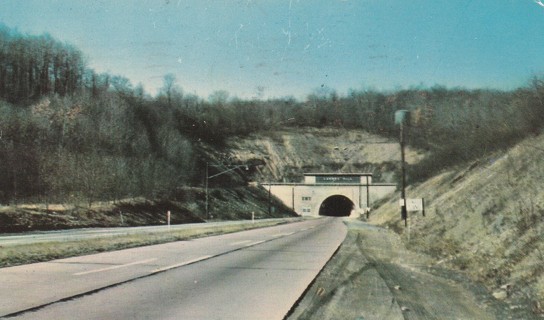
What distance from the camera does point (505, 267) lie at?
10.8 metres

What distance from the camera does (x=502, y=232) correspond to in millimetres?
14055

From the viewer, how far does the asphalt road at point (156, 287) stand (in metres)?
7.12

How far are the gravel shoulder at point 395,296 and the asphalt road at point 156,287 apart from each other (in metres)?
0.44

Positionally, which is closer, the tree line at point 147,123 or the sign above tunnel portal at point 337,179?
the tree line at point 147,123

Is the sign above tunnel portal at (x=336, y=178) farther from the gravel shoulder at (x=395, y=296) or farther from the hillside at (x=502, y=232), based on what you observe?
the gravel shoulder at (x=395, y=296)

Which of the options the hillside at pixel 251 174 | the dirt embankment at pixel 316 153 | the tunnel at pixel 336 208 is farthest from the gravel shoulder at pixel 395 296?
the tunnel at pixel 336 208

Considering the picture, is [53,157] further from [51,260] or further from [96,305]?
[96,305]

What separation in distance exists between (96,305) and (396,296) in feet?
16.6

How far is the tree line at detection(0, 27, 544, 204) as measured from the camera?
43031mm

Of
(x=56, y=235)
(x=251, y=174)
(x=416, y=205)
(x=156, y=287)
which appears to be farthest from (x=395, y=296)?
(x=251, y=174)

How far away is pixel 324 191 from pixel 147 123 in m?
36.7

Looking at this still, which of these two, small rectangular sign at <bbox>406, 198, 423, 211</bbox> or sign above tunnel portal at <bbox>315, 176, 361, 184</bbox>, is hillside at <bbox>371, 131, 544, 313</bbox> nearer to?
small rectangular sign at <bbox>406, 198, 423, 211</bbox>

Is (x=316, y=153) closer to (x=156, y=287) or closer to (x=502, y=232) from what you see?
(x=502, y=232)

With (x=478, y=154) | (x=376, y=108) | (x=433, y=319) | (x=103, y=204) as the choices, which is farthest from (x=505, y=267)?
(x=376, y=108)
